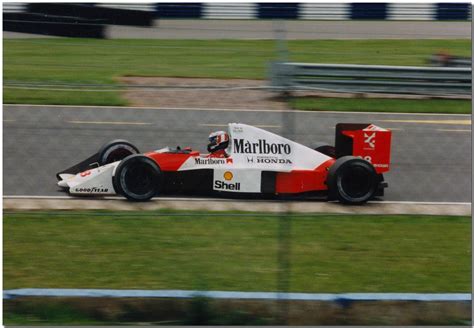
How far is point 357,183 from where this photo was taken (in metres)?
9.55

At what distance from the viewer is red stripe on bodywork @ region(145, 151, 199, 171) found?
9.44 meters

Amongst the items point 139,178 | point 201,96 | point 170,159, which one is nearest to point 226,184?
point 170,159

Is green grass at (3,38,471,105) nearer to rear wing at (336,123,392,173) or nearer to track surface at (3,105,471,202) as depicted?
track surface at (3,105,471,202)

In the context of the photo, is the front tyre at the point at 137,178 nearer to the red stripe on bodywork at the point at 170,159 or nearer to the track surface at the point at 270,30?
the red stripe on bodywork at the point at 170,159

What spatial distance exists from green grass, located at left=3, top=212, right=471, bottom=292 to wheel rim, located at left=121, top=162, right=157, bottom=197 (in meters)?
1.36

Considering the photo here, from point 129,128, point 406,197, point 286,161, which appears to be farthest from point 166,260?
point 406,197

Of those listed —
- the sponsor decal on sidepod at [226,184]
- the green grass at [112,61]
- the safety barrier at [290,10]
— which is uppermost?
the safety barrier at [290,10]

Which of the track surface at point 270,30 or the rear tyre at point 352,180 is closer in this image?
the track surface at point 270,30

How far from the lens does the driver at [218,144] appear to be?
31.0ft

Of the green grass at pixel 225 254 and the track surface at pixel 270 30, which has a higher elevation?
the track surface at pixel 270 30

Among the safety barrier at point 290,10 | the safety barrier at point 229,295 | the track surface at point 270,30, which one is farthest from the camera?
the safety barrier at point 290,10

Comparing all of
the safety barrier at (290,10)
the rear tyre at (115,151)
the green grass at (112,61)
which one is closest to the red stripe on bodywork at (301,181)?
the green grass at (112,61)

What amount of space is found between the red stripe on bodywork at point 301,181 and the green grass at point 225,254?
1.46 m

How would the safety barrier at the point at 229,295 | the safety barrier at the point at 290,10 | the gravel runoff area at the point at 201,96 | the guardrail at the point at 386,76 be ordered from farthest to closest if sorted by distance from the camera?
the safety barrier at the point at 290,10 < the guardrail at the point at 386,76 < the gravel runoff area at the point at 201,96 < the safety barrier at the point at 229,295
